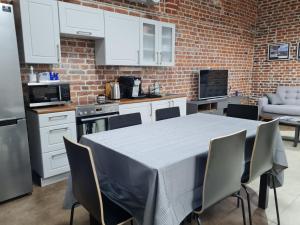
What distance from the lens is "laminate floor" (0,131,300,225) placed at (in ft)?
6.96

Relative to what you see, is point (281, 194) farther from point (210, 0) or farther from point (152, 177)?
point (210, 0)

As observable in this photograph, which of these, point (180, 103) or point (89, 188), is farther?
point (180, 103)

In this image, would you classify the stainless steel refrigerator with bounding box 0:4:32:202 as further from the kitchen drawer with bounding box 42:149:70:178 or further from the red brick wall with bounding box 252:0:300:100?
the red brick wall with bounding box 252:0:300:100

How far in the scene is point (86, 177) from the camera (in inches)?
54.3

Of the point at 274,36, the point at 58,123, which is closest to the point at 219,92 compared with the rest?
the point at 274,36

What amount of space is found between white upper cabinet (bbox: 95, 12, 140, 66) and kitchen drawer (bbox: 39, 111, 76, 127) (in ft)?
3.25

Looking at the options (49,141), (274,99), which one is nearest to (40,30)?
(49,141)

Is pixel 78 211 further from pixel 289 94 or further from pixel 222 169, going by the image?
pixel 289 94

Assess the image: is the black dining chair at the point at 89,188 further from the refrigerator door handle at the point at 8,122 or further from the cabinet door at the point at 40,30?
the cabinet door at the point at 40,30

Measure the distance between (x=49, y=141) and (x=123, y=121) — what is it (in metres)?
0.96

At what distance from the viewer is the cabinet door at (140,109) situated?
336 cm

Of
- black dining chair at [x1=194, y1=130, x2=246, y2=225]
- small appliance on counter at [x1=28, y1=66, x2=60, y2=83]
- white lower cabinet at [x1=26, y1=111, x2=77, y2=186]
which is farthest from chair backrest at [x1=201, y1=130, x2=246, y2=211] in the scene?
small appliance on counter at [x1=28, y1=66, x2=60, y2=83]

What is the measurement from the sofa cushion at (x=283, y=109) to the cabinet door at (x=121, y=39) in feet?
11.8

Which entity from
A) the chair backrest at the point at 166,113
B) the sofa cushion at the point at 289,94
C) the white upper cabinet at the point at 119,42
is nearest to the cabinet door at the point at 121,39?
the white upper cabinet at the point at 119,42
